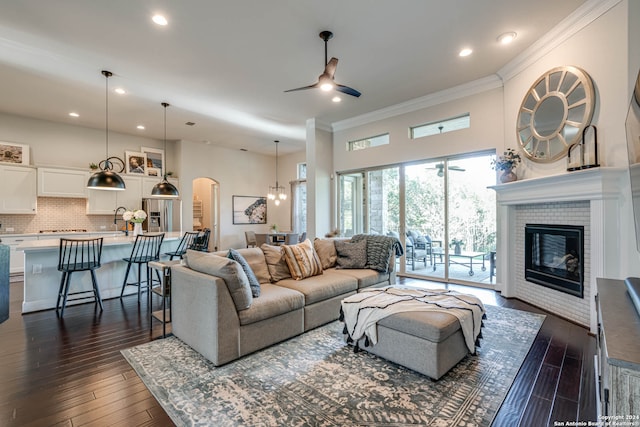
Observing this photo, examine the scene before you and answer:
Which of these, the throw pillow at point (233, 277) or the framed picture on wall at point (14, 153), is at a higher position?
the framed picture on wall at point (14, 153)

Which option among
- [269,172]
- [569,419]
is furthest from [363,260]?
[269,172]

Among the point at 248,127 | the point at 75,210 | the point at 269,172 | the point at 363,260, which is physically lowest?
the point at 363,260

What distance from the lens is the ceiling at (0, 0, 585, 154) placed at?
3.04 meters

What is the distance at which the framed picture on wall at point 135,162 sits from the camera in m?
7.35

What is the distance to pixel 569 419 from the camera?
71.7 inches

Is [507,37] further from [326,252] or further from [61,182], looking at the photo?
[61,182]

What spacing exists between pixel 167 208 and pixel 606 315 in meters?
8.06

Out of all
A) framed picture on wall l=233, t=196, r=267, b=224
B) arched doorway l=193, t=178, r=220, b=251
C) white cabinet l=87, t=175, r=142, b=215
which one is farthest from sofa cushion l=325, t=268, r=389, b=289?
arched doorway l=193, t=178, r=220, b=251

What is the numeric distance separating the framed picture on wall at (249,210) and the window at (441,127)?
18.9 feet

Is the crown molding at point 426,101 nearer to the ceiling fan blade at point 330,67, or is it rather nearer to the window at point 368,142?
the window at point 368,142

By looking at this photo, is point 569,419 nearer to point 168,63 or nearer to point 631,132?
point 631,132

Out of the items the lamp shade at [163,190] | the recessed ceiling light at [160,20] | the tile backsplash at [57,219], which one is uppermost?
the recessed ceiling light at [160,20]

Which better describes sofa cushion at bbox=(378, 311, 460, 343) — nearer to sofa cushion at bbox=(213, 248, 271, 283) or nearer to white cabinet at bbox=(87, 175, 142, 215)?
sofa cushion at bbox=(213, 248, 271, 283)

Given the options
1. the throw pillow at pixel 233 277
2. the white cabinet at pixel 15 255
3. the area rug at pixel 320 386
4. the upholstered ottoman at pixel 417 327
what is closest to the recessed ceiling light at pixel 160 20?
the throw pillow at pixel 233 277
